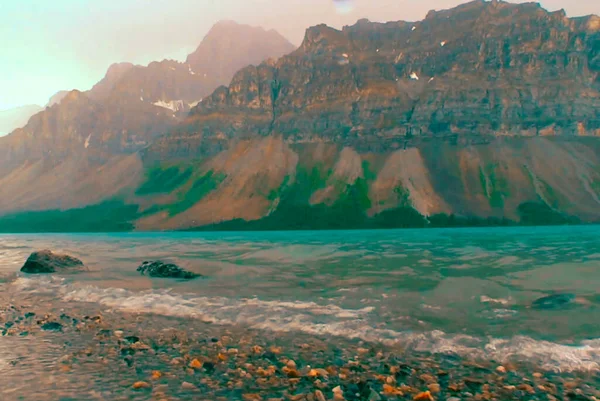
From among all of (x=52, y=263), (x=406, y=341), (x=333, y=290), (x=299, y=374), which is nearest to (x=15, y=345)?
(x=299, y=374)

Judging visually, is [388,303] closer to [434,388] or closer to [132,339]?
[434,388]

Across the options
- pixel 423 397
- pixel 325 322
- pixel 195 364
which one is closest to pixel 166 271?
pixel 325 322

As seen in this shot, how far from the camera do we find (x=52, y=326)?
23.4 metres

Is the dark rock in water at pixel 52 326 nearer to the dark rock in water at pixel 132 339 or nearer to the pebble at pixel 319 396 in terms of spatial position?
the dark rock in water at pixel 132 339

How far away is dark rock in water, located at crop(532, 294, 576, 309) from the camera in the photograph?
88.8ft

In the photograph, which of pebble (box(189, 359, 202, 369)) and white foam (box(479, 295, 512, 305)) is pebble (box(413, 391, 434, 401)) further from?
white foam (box(479, 295, 512, 305))

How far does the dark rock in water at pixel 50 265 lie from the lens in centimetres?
5309

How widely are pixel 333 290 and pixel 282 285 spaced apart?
16.9ft

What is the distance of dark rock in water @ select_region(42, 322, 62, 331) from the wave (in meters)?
4.87

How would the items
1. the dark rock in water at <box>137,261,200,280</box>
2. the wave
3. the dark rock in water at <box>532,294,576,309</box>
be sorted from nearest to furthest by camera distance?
the wave < the dark rock in water at <box>532,294,576,309</box> < the dark rock in water at <box>137,261,200,280</box>

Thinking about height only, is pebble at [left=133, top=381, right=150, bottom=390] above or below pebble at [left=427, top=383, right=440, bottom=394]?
above

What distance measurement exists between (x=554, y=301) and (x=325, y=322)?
594 inches

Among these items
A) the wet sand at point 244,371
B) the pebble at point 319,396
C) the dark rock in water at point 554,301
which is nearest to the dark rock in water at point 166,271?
the wet sand at point 244,371

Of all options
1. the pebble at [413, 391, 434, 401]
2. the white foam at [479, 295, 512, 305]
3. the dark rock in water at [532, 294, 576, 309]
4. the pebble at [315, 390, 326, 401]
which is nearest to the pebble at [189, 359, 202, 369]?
the pebble at [315, 390, 326, 401]
